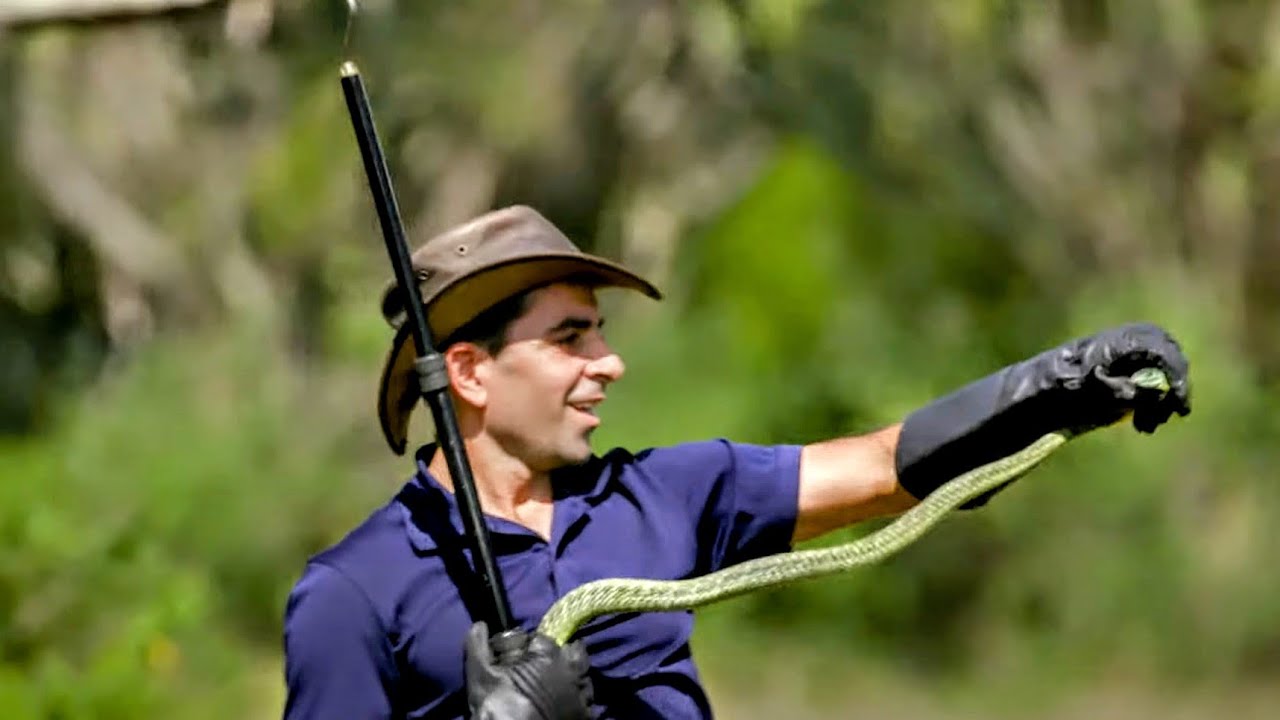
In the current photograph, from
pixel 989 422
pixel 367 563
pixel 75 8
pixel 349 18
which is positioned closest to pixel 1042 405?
pixel 989 422

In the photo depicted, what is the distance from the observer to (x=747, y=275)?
1379 cm

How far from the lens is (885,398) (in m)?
12.1

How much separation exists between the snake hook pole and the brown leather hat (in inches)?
2.3

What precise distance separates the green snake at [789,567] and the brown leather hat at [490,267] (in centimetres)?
47

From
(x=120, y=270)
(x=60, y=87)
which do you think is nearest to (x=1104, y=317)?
(x=120, y=270)

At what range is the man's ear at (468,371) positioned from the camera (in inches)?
155

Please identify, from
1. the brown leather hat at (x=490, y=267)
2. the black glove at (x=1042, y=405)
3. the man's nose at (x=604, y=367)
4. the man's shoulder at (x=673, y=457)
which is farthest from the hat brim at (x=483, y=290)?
the black glove at (x=1042, y=405)

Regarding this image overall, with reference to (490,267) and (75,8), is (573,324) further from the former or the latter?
(75,8)

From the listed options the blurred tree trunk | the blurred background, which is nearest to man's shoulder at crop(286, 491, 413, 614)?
the blurred tree trunk

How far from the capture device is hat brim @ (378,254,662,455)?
3.88 m

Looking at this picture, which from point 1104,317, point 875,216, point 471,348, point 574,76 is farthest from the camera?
point 574,76

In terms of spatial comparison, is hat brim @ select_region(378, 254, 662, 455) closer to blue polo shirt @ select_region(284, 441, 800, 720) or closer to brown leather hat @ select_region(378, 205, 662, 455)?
brown leather hat @ select_region(378, 205, 662, 455)

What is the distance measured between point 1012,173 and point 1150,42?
1233 mm

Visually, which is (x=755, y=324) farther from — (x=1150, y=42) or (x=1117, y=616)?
(x=1150, y=42)
